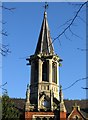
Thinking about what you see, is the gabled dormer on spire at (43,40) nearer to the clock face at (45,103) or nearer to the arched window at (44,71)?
the arched window at (44,71)

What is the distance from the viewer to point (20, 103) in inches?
1938

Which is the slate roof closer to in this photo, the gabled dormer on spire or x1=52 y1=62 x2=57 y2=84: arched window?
x1=52 y1=62 x2=57 y2=84: arched window

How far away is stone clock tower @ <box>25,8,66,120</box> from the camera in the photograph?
45.4 m

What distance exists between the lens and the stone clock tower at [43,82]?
4536cm

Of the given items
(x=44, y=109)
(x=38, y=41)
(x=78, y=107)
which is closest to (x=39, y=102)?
(x=44, y=109)

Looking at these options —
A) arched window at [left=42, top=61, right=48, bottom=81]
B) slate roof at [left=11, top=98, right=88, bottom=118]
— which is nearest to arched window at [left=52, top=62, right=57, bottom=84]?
arched window at [left=42, top=61, right=48, bottom=81]

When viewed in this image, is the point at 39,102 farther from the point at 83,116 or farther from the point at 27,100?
the point at 83,116

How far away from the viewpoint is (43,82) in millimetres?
46719

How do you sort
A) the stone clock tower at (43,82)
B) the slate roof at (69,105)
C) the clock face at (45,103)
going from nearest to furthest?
the stone clock tower at (43,82) → the clock face at (45,103) → the slate roof at (69,105)

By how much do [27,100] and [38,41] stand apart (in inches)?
336

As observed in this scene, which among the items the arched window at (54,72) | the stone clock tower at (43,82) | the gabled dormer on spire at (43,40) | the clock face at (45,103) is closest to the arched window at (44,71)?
the stone clock tower at (43,82)

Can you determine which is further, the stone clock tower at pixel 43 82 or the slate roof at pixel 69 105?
the slate roof at pixel 69 105

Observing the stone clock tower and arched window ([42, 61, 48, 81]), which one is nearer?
the stone clock tower

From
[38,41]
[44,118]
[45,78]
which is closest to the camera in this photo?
[44,118]
